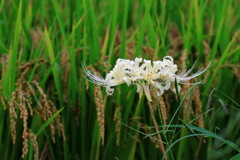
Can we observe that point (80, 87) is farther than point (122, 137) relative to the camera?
Yes

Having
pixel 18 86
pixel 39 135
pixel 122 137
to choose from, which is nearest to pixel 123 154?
pixel 122 137

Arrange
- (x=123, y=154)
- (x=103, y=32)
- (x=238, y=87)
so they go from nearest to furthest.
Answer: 1. (x=123, y=154)
2. (x=238, y=87)
3. (x=103, y=32)

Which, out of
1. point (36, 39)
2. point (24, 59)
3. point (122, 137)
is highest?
point (36, 39)

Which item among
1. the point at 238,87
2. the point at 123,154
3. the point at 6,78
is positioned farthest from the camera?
the point at 238,87

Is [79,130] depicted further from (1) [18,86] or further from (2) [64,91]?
(1) [18,86]

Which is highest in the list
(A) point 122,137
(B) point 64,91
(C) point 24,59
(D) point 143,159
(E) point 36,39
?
(E) point 36,39

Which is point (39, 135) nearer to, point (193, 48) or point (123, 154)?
point (123, 154)

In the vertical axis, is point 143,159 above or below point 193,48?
Answer: below

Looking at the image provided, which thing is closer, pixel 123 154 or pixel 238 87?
pixel 123 154

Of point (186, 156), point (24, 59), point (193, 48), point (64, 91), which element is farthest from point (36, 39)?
point (186, 156)
